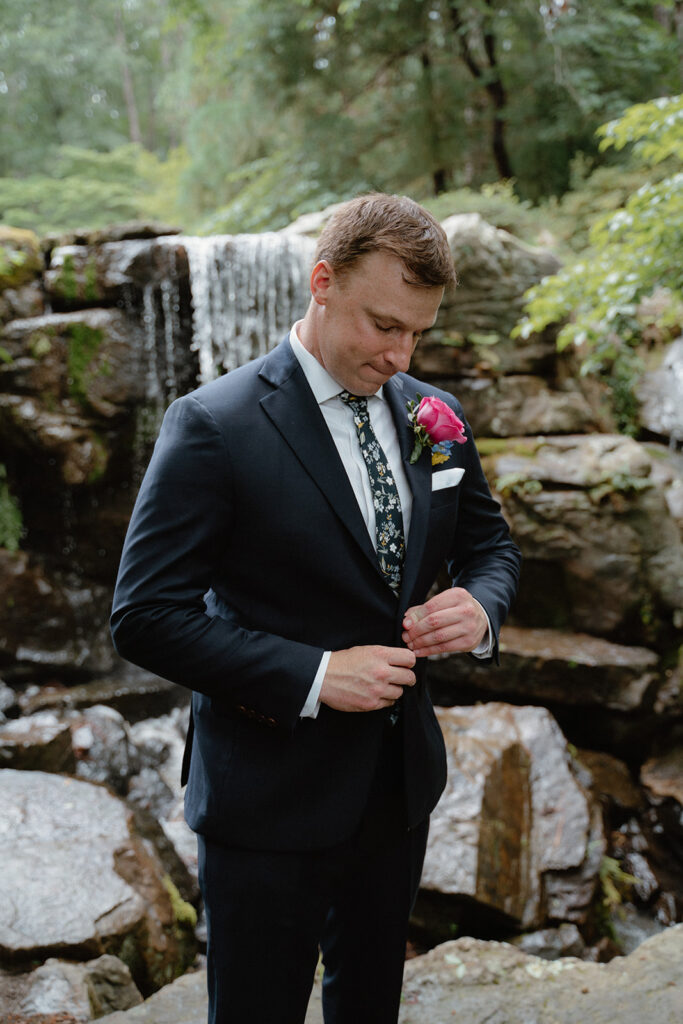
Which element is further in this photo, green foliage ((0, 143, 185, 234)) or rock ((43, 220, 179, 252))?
green foliage ((0, 143, 185, 234))

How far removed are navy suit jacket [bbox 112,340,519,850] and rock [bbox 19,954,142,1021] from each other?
1.39m

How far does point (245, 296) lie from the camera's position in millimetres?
7172

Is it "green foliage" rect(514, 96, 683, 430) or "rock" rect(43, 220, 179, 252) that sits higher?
"rock" rect(43, 220, 179, 252)

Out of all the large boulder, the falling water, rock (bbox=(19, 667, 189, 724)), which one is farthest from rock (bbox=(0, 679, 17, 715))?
the falling water

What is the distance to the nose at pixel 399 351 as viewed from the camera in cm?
147

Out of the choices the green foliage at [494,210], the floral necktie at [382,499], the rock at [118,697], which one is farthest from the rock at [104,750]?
the green foliage at [494,210]

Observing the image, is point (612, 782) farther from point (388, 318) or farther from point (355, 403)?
point (388, 318)

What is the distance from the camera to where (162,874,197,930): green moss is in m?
3.34

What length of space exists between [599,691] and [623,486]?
163cm

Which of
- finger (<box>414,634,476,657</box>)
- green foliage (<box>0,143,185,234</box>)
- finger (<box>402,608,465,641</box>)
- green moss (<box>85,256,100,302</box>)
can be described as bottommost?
finger (<box>414,634,476,657</box>)

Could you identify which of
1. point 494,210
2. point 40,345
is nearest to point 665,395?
point 494,210

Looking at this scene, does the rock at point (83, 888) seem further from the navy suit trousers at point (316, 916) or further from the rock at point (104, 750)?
the navy suit trousers at point (316, 916)

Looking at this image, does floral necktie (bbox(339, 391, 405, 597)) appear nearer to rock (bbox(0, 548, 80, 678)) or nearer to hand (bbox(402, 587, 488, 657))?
hand (bbox(402, 587, 488, 657))

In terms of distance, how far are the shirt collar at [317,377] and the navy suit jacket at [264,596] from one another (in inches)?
1.3
